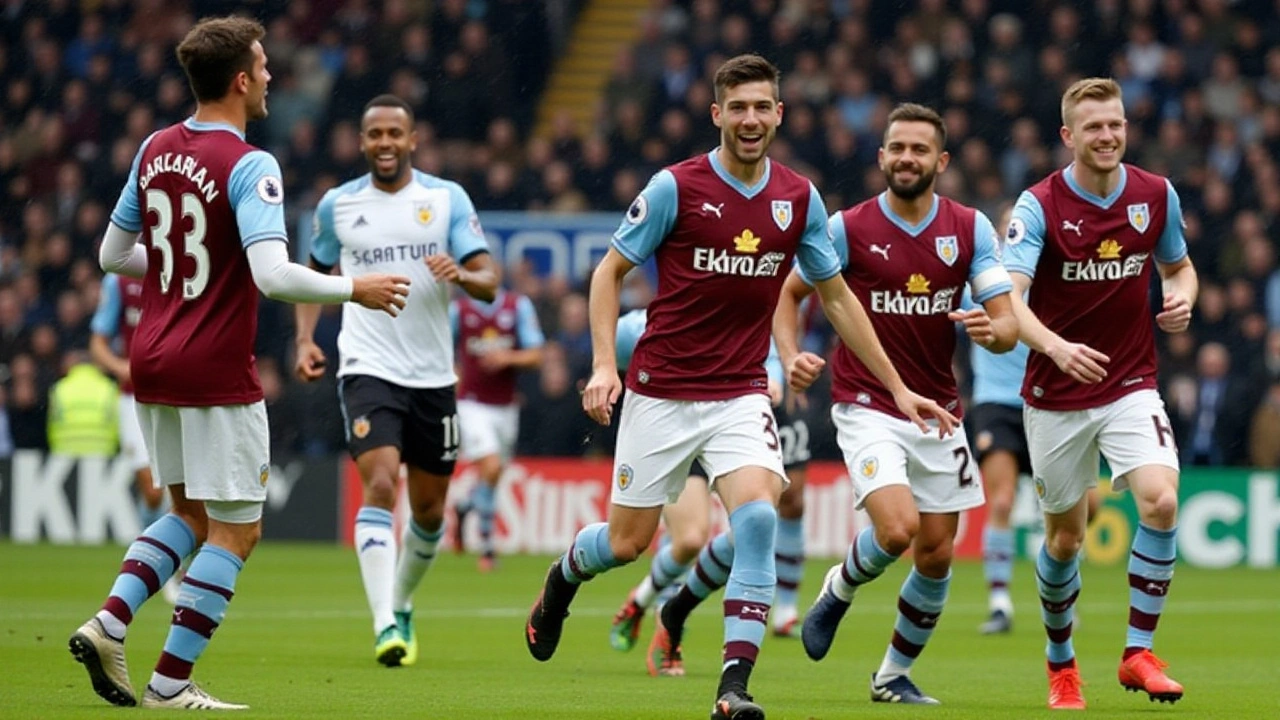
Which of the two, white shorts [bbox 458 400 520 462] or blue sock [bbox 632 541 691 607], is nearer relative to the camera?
blue sock [bbox 632 541 691 607]

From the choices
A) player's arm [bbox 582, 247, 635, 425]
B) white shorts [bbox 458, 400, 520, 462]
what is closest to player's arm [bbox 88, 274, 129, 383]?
white shorts [bbox 458, 400, 520, 462]

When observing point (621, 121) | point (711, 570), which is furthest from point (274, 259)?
point (621, 121)

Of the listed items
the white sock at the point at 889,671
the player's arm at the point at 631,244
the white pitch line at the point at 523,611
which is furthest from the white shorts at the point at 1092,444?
the white pitch line at the point at 523,611

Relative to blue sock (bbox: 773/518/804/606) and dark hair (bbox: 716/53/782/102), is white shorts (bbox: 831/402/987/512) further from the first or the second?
blue sock (bbox: 773/518/804/606)

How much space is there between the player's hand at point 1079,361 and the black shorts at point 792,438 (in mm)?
4114

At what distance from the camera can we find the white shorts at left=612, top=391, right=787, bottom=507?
27.2 feet

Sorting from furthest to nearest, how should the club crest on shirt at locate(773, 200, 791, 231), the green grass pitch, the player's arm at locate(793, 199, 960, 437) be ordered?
the green grass pitch → the player's arm at locate(793, 199, 960, 437) → the club crest on shirt at locate(773, 200, 791, 231)

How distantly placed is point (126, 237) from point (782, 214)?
97.6 inches

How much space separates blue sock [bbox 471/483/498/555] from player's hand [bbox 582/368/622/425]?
1195 cm

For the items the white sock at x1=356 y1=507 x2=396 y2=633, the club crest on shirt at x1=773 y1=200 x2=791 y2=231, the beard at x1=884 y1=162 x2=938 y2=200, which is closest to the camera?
the club crest on shirt at x1=773 y1=200 x2=791 y2=231

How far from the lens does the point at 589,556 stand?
8727 mm

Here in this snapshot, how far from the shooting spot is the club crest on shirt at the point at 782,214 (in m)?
8.38

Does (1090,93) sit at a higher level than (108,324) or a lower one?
higher

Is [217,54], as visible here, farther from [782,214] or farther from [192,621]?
[782,214]
